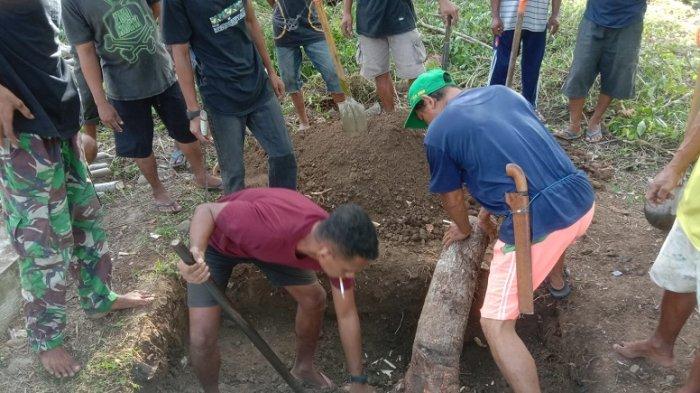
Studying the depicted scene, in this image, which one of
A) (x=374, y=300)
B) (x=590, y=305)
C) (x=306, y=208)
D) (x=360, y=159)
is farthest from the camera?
(x=360, y=159)

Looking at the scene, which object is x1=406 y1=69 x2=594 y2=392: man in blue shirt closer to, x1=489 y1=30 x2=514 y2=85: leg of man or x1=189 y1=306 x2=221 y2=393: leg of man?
x1=189 y1=306 x2=221 y2=393: leg of man

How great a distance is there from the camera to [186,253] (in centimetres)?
256

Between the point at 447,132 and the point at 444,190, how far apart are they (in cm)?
33

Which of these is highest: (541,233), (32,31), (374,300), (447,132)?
(32,31)

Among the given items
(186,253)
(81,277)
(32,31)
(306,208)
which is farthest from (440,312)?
(32,31)

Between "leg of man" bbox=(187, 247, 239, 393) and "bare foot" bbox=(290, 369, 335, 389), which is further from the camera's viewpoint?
→ "bare foot" bbox=(290, 369, 335, 389)

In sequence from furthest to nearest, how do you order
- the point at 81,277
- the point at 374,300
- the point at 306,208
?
the point at 374,300 < the point at 81,277 < the point at 306,208

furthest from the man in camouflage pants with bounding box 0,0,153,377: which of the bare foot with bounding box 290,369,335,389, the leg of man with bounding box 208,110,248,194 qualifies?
the bare foot with bounding box 290,369,335,389

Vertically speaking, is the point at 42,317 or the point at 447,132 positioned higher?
the point at 447,132

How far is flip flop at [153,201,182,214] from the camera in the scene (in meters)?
4.40

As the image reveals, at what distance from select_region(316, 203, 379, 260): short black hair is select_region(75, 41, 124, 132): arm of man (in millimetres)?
2004

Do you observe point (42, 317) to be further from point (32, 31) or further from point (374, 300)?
point (374, 300)

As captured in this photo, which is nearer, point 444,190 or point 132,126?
point 444,190

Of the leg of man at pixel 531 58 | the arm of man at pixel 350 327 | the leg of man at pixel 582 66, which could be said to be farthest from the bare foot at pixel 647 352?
the leg of man at pixel 531 58
